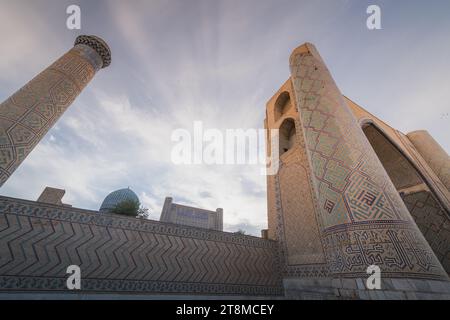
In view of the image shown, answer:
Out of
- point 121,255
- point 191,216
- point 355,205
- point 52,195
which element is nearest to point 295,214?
point 355,205

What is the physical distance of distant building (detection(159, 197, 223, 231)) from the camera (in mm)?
16594

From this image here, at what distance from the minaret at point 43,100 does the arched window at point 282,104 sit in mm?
4924

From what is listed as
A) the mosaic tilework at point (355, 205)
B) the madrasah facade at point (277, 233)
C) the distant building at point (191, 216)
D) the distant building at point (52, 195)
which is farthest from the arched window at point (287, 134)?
the distant building at point (191, 216)

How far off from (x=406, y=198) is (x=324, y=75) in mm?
4852

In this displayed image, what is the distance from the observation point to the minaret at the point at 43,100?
2.52m

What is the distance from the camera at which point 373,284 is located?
143 centimetres

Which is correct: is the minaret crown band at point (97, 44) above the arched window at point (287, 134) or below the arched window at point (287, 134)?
above

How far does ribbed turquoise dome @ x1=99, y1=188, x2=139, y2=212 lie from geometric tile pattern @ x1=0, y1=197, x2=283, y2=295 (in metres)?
13.6

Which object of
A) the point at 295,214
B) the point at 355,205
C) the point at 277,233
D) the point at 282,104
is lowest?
the point at 355,205

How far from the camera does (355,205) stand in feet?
5.87

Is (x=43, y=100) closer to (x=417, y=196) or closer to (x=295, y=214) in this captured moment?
(x=295, y=214)

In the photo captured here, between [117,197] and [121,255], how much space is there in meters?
15.3

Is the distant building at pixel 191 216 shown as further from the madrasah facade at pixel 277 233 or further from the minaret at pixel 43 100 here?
the minaret at pixel 43 100

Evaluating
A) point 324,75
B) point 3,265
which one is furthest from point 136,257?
point 324,75
